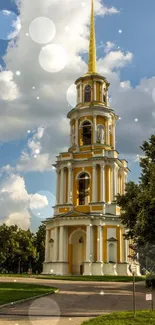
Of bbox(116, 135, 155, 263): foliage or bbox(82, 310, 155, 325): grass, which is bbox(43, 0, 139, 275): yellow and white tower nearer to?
bbox(116, 135, 155, 263): foliage

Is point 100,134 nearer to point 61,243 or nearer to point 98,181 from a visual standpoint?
point 98,181

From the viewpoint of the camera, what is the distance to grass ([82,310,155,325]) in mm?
11062

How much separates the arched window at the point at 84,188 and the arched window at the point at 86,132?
553 centimetres

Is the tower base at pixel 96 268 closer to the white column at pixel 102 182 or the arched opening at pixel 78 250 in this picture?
the arched opening at pixel 78 250

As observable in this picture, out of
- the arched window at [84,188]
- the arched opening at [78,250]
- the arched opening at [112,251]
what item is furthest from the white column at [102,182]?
the arched opening at [112,251]

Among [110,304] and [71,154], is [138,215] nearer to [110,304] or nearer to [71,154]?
[110,304]

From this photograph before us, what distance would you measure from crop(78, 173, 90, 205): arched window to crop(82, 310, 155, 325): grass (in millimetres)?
38258

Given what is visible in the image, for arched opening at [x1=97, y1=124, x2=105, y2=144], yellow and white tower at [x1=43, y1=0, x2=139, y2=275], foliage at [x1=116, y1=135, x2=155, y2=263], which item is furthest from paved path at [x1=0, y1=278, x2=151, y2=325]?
arched opening at [x1=97, y1=124, x2=105, y2=144]

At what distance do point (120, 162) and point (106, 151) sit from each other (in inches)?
132

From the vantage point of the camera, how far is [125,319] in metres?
11.6

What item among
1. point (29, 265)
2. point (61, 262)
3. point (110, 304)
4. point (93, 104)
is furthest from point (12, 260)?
point (110, 304)

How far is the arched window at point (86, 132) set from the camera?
54031 mm

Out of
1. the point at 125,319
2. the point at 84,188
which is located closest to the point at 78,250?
the point at 84,188

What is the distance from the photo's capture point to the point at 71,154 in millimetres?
51656
